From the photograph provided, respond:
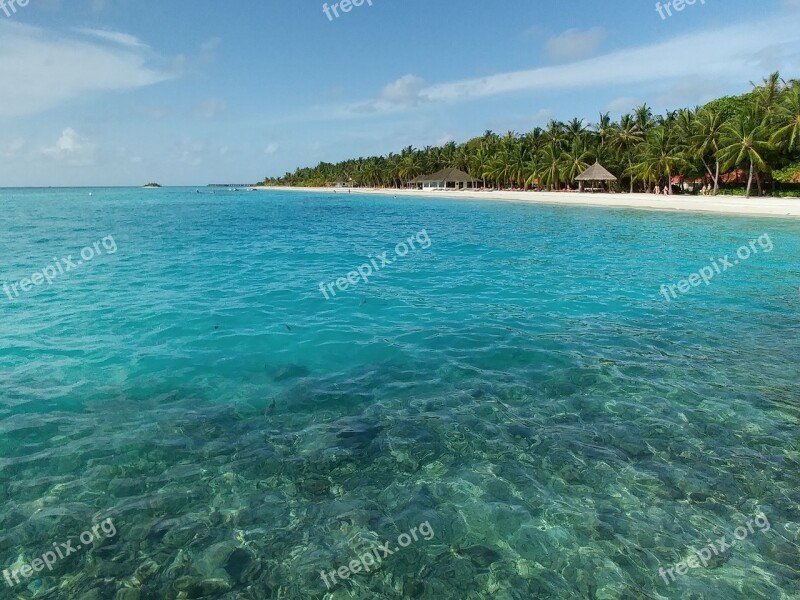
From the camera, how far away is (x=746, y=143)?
52.0 m

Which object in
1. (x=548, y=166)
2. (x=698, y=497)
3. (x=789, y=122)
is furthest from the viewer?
(x=548, y=166)

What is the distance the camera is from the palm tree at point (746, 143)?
51.9 m

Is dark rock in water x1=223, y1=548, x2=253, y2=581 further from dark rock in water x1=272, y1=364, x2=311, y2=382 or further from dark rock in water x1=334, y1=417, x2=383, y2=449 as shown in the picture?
dark rock in water x1=272, y1=364, x2=311, y2=382

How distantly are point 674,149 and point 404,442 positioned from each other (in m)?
69.2

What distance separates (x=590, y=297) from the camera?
55.0 feet

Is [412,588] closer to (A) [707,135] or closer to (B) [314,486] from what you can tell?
(B) [314,486]

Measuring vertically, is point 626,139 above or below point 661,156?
above

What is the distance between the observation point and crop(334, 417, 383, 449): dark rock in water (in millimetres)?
7352

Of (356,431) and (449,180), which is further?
(449,180)

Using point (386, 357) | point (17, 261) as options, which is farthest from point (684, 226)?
point (17, 261)

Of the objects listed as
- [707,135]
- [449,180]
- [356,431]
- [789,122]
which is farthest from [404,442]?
[449,180]

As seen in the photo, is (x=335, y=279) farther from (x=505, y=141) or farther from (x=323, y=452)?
(x=505, y=141)

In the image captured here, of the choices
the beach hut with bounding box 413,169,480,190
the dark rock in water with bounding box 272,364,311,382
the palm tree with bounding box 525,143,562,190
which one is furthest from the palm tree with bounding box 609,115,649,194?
the dark rock in water with bounding box 272,364,311,382

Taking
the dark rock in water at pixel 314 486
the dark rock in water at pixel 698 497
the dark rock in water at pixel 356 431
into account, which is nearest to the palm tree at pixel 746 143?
the dark rock in water at pixel 698 497
